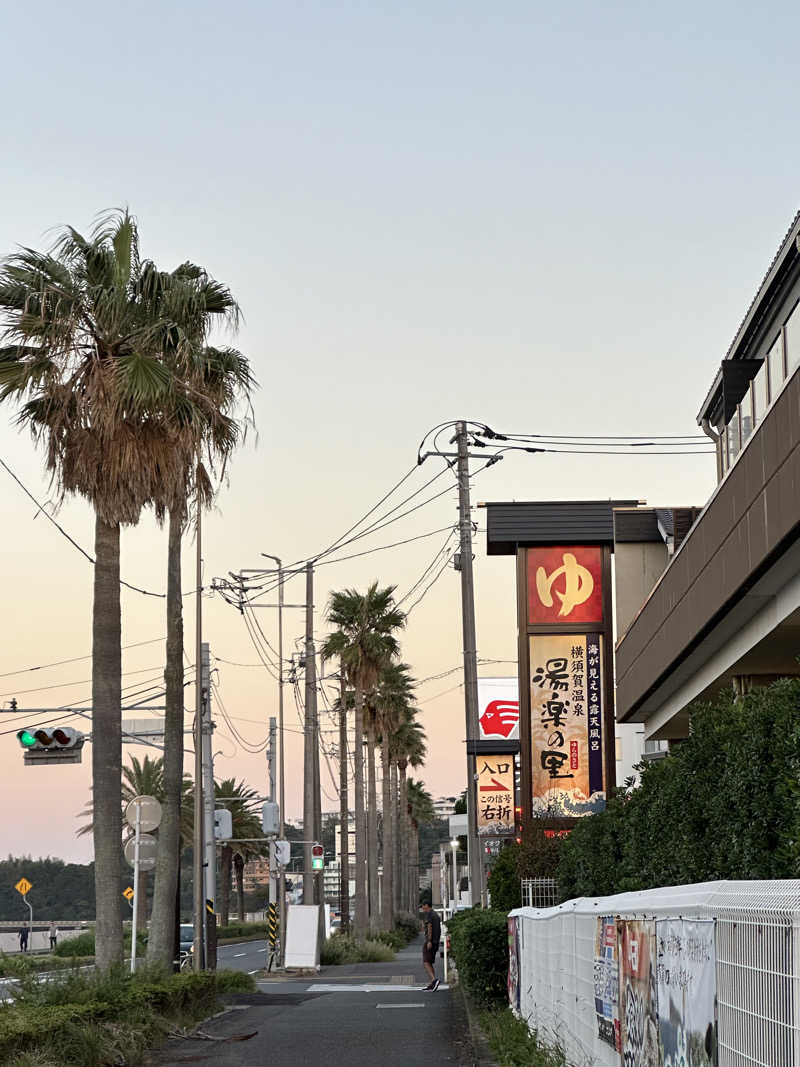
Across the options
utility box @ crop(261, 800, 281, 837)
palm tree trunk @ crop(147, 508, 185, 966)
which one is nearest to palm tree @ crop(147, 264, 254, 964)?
palm tree trunk @ crop(147, 508, 185, 966)

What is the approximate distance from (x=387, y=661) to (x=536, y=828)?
3725 centimetres

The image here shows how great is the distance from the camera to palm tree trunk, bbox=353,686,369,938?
62.2 meters

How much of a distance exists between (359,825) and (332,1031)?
46392 mm

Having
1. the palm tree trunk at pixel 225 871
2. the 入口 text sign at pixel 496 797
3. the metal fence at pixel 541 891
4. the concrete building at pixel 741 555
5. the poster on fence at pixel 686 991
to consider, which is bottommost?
the palm tree trunk at pixel 225 871

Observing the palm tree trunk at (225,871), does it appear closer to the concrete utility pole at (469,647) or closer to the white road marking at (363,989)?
the white road marking at (363,989)

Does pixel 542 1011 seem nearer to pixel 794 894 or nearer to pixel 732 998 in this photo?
pixel 732 998

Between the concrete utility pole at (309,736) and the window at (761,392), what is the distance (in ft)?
106

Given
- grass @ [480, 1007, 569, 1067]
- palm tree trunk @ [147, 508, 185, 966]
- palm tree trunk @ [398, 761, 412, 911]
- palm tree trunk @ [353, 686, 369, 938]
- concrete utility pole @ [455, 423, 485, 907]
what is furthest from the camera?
palm tree trunk @ [398, 761, 412, 911]

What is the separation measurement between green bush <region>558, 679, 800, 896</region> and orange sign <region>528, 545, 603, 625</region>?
771 inches

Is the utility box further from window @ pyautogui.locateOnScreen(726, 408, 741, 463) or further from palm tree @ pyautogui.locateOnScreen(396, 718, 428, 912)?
palm tree @ pyautogui.locateOnScreen(396, 718, 428, 912)

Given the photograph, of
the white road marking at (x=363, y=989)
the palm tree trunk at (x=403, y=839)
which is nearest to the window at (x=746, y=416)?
the white road marking at (x=363, y=989)

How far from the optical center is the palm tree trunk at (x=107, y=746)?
20.2 m

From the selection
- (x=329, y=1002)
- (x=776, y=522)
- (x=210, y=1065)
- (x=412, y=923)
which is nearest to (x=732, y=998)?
(x=776, y=522)

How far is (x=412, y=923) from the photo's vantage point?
11244cm
